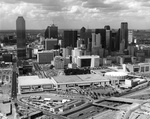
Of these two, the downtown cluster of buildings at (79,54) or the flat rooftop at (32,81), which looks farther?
the downtown cluster of buildings at (79,54)

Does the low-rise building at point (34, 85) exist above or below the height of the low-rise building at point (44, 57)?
below

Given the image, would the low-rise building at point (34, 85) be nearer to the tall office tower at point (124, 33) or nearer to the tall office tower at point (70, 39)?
the tall office tower at point (70, 39)

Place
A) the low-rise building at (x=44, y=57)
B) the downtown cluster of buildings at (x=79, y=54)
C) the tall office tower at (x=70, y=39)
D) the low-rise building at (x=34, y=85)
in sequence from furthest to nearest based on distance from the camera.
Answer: the tall office tower at (x=70, y=39) → the low-rise building at (x=44, y=57) → the downtown cluster of buildings at (x=79, y=54) → the low-rise building at (x=34, y=85)

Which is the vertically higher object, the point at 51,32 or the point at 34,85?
the point at 51,32

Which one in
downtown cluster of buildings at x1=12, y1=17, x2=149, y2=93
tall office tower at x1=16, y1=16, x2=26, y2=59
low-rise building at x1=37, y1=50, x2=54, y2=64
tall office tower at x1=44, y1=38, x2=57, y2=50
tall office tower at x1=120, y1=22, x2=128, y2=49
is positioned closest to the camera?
downtown cluster of buildings at x1=12, y1=17, x2=149, y2=93

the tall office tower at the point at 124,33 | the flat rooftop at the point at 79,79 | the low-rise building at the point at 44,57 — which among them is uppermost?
the tall office tower at the point at 124,33

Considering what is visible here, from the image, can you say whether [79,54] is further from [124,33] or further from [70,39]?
[124,33]

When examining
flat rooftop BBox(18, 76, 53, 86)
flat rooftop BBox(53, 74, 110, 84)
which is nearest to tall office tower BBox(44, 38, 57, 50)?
flat rooftop BBox(53, 74, 110, 84)

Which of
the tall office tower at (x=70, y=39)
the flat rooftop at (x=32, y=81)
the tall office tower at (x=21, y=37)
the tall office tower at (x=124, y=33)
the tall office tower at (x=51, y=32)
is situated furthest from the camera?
the tall office tower at (x=51, y=32)

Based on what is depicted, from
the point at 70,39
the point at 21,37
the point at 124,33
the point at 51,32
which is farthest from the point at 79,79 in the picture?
the point at 51,32

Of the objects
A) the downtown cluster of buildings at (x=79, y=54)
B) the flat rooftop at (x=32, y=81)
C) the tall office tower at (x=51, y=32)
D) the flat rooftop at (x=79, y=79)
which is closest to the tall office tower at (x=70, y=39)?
the downtown cluster of buildings at (x=79, y=54)

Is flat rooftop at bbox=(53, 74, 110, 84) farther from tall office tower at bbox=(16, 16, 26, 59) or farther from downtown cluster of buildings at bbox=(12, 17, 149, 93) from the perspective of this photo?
tall office tower at bbox=(16, 16, 26, 59)

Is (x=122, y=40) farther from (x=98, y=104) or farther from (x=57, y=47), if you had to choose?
(x=98, y=104)
